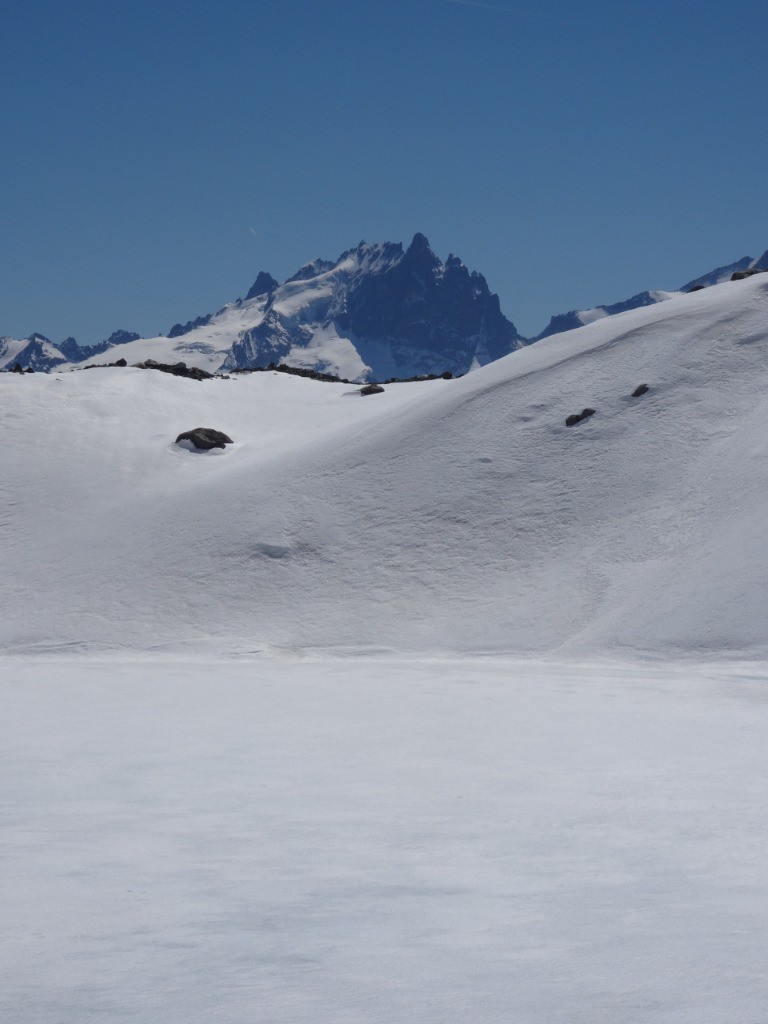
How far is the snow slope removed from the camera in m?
19.2

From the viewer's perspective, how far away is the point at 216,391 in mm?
36312

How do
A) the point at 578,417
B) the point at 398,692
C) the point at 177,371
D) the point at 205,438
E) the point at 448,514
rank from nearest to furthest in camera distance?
the point at 398,692 → the point at 448,514 → the point at 578,417 → the point at 205,438 → the point at 177,371

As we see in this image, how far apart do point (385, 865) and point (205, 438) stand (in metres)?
24.7

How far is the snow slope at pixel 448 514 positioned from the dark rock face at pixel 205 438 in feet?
1.95

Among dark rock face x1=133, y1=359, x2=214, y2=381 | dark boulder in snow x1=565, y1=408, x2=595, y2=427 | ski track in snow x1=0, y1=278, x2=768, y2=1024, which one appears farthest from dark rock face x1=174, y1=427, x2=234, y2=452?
dark boulder in snow x1=565, y1=408, x2=595, y2=427

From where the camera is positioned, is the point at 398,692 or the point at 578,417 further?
the point at 578,417

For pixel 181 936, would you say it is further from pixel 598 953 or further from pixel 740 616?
pixel 740 616

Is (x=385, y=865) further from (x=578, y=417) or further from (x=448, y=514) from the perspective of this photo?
(x=578, y=417)

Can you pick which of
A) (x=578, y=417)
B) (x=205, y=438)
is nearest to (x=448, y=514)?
(x=578, y=417)

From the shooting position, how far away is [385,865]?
22.3ft

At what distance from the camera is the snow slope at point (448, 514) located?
19234mm

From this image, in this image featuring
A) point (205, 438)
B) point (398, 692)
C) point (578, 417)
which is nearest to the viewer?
point (398, 692)

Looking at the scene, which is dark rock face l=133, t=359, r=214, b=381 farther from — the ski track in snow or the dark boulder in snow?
the dark boulder in snow

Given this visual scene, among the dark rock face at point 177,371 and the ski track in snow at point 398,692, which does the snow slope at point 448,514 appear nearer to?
the ski track in snow at point 398,692
